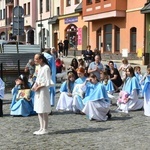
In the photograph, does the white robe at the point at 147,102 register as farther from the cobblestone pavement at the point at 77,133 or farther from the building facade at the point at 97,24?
the building facade at the point at 97,24

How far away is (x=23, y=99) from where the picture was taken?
11258 millimetres

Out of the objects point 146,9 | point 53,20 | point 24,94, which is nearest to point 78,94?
point 24,94

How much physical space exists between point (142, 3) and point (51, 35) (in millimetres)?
18700

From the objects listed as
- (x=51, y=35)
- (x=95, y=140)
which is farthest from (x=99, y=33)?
(x=95, y=140)

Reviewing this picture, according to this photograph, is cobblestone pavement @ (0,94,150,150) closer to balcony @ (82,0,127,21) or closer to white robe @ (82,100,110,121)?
white robe @ (82,100,110,121)

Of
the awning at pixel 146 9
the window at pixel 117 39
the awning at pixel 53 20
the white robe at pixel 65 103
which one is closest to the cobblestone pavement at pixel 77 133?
the white robe at pixel 65 103

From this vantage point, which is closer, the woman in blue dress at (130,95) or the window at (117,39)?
the woman in blue dress at (130,95)

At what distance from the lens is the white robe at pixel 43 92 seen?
852 cm

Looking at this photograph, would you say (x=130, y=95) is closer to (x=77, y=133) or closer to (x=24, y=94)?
(x=24, y=94)

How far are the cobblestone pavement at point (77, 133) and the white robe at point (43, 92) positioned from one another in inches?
21.9

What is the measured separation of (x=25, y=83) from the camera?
11.3 metres

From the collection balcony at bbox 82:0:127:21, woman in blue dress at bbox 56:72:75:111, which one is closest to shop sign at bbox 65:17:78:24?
balcony at bbox 82:0:127:21

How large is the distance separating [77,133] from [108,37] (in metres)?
28.2

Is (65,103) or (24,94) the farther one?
(65,103)
